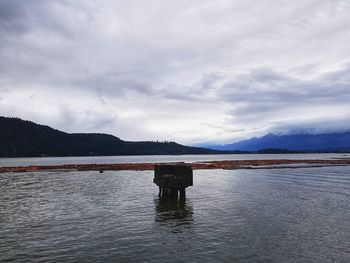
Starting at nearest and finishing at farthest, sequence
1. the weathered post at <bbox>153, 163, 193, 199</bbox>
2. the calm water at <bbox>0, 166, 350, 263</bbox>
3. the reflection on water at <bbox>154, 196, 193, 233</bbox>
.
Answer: the calm water at <bbox>0, 166, 350, 263</bbox> → the reflection on water at <bbox>154, 196, 193, 233</bbox> → the weathered post at <bbox>153, 163, 193, 199</bbox>

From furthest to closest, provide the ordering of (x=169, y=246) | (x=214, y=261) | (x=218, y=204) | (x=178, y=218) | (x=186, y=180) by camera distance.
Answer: (x=186, y=180) < (x=218, y=204) < (x=178, y=218) < (x=169, y=246) < (x=214, y=261)

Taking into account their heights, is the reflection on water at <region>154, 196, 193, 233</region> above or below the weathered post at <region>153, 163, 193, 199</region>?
below

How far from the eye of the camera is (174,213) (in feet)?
99.3

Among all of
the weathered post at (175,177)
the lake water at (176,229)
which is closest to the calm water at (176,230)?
the lake water at (176,229)

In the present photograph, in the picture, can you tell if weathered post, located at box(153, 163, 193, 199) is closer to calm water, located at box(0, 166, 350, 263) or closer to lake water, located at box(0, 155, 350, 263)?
lake water, located at box(0, 155, 350, 263)

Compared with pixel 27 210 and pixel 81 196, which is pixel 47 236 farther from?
pixel 81 196

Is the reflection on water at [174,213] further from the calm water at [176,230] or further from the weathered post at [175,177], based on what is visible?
the weathered post at [175,177]

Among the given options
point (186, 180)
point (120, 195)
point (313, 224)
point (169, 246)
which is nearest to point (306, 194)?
point (186, 180)

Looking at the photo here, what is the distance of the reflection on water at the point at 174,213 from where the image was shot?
2533cm

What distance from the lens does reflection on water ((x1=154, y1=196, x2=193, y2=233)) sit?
25331 mm

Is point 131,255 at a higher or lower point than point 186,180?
lower

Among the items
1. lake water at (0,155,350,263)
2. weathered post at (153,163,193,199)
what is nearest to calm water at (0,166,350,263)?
lake water at (0,155,350,263)

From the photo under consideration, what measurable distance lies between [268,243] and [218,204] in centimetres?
1499

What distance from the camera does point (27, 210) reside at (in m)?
31.5
